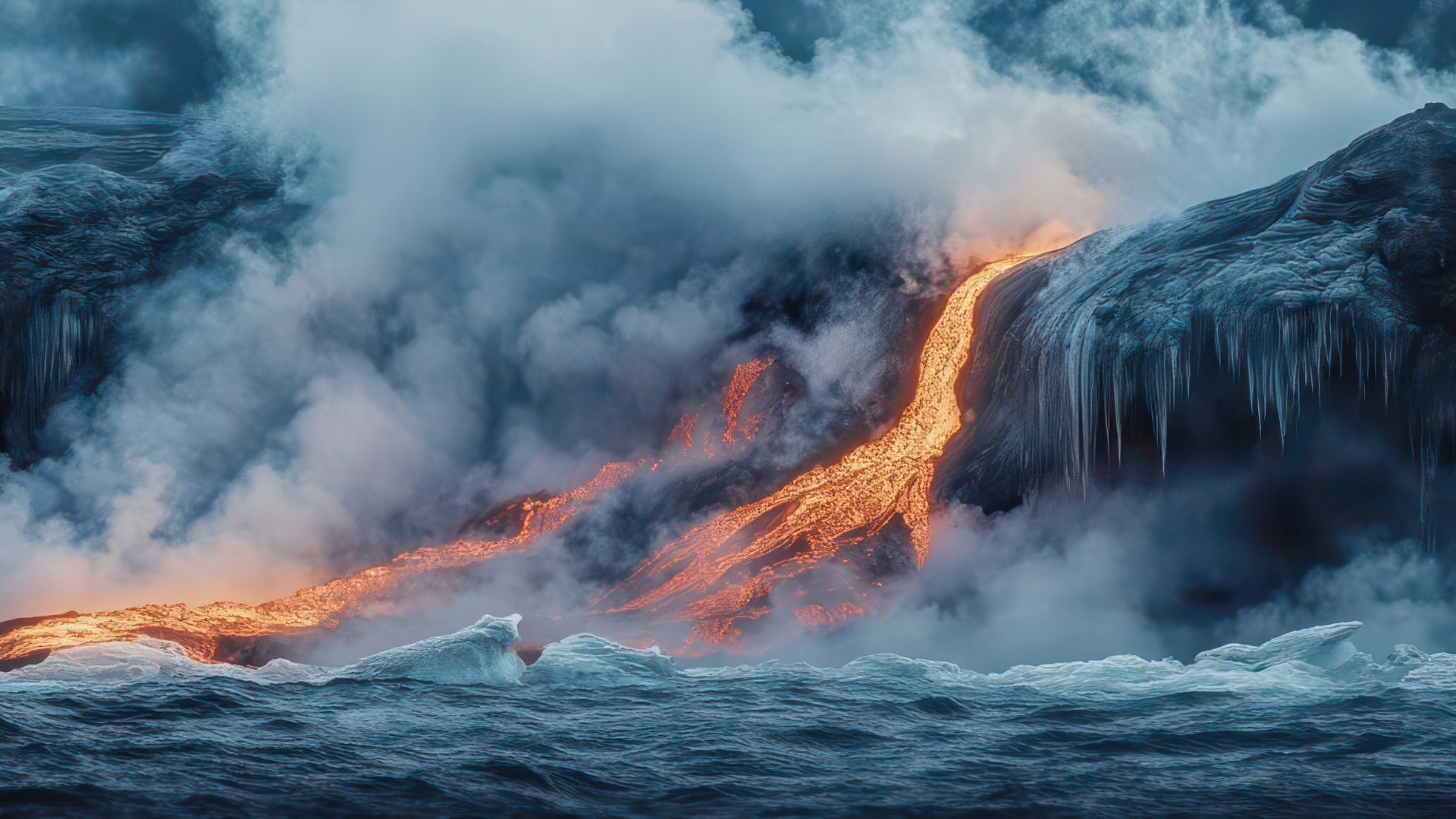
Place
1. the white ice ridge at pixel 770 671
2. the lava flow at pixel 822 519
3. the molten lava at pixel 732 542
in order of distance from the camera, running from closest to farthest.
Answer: the white ice ridge at pixel 770 671, the molten lava at pixel 732 542, the lava flow at pixel 822 519

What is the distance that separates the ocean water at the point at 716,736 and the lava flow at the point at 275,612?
244 cm

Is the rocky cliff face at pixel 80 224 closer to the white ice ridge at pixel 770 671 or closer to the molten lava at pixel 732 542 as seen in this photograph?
the molten lava at pixel 732 542

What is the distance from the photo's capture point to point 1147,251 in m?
23.9

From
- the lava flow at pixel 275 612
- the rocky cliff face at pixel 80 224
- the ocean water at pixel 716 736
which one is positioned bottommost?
the ocean water at pixel 716 736

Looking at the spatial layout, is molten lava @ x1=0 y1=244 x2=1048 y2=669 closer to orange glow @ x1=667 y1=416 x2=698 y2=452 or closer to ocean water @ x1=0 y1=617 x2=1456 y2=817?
orange glow @ x1=667 y1=416 x2=698 y2=452

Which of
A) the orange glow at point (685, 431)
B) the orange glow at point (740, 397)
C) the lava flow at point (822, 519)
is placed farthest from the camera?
the orange glow at point (685, 431)

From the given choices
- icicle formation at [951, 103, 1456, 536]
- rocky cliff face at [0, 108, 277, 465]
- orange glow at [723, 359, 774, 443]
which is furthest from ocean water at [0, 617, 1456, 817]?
rocky cliff face at [0, 108, 277, 465]

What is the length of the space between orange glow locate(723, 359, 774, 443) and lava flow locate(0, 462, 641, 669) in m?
2.87

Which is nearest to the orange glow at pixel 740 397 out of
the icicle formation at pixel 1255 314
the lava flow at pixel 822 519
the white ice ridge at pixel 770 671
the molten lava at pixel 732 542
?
the molten lava at pixel 732 542

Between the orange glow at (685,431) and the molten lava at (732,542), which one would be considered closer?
the molten lava at (732,542)

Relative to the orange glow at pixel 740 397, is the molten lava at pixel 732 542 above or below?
below

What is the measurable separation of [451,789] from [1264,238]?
2012cm

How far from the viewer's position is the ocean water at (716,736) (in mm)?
9367

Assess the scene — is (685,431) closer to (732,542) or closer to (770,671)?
(732,542)
